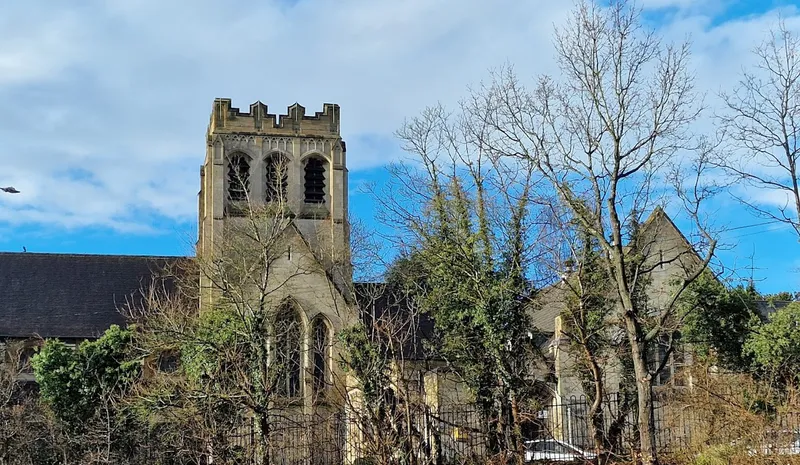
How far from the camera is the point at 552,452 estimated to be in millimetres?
19016

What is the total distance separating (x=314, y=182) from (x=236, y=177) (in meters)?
3.20

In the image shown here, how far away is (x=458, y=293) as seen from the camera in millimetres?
23422

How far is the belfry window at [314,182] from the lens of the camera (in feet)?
128

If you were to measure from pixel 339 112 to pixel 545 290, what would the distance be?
19.0 meters

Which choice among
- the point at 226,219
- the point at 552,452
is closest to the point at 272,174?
the point at 226,219

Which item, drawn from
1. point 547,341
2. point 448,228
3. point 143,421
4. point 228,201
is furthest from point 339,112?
point 143,421

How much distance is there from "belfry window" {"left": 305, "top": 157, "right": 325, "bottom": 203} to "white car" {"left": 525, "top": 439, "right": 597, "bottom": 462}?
70.5 feet

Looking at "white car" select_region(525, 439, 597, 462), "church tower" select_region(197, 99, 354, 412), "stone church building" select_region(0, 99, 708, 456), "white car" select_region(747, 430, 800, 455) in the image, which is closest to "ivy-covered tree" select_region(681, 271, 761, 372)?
"stone church building" select_region(0, 99, 708, 456)

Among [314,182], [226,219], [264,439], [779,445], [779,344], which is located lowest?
[779,445]

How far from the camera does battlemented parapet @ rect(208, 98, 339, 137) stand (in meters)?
38.7

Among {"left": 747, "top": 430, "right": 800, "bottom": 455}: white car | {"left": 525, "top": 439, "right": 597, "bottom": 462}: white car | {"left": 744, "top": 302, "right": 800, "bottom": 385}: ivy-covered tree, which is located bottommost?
{"left": 525, "top": 439, "right": 597, "bottom": 462}: white car

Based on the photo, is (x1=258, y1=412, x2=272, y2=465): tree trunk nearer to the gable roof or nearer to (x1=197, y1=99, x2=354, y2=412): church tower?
the gable roof

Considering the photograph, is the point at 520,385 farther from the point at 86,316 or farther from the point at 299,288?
the point at 86,316

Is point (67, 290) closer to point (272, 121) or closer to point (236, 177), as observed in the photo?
point (236, 177)
